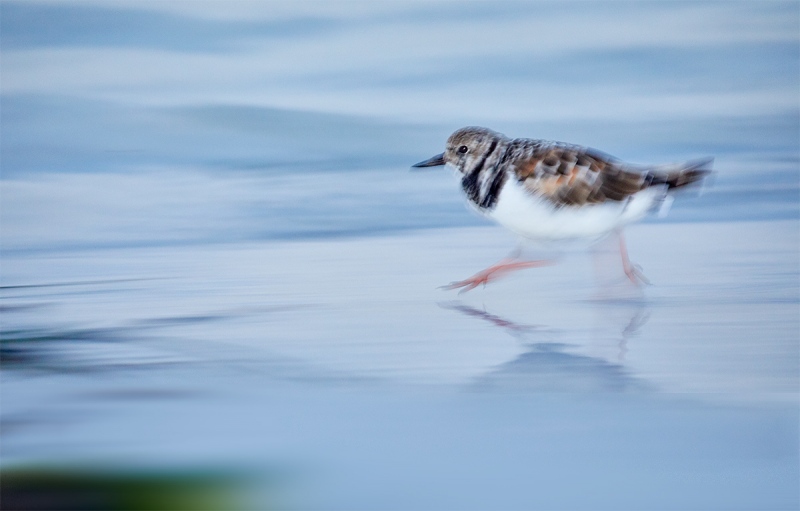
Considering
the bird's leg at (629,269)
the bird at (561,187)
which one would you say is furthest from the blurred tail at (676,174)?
the bird's leg at (629,269)

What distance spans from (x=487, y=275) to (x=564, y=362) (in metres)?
0.37

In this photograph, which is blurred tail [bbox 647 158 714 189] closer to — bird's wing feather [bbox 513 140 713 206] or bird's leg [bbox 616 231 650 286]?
bird's wing feather [bbox 513 140 713 206]

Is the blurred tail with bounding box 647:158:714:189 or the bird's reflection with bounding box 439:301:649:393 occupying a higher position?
the blurred tail with bounding box 647:158:714:189

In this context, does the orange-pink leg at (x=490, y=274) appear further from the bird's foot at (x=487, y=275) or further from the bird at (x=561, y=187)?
the bird at (x=561, y=187)

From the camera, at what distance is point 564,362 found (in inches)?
65.7

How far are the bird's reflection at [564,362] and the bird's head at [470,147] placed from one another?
31 centimetres

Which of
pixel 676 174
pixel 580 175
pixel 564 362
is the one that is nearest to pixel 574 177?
pixel 580 175

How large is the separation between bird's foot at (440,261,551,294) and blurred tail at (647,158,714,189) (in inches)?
13.6

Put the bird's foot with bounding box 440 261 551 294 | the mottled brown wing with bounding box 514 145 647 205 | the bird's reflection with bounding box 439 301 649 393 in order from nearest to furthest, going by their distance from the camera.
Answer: the bird's reflection with bounding box 439 301 649 393 → the mottled brown wing with bounding box 514 145 647 205 → the bird's foot with bounding box 440 261 551 294

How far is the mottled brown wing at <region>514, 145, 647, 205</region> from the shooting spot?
1.84 metres

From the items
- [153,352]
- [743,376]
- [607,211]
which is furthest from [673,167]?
[153,352]

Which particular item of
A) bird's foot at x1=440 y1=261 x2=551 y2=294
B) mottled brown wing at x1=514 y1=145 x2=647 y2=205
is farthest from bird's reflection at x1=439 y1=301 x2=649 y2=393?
mottled brown wing at x1=514 y1=145 x2=647 y2=205

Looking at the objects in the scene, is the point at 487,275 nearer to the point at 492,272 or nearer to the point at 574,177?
the point at 492,272

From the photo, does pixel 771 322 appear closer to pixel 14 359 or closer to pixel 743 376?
pixel 743 376
